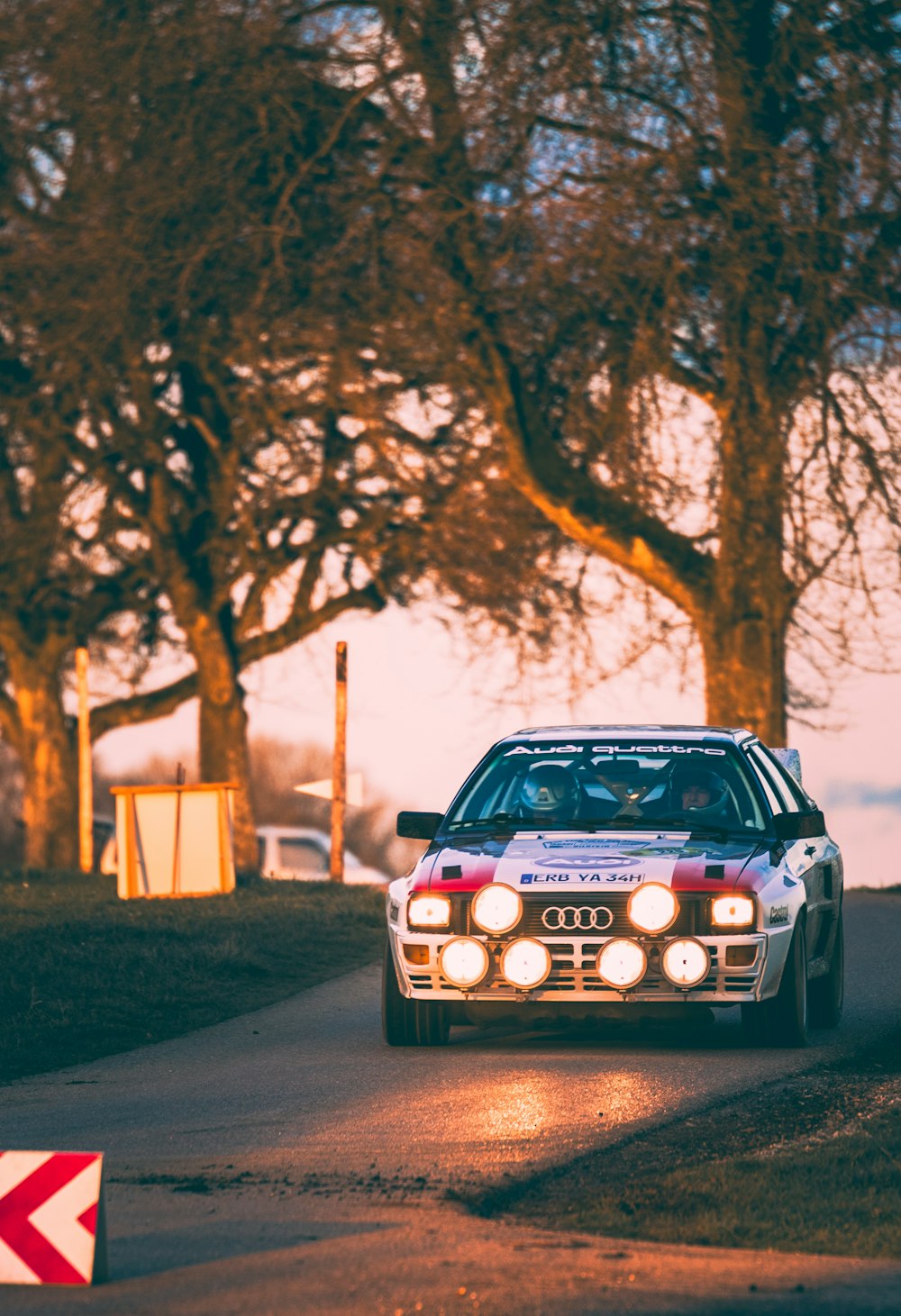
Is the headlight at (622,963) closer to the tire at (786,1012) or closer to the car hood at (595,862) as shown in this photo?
the car hood at (595,862)

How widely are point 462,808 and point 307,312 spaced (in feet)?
40.6

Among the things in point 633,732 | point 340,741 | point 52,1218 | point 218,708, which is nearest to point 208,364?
point 218,708

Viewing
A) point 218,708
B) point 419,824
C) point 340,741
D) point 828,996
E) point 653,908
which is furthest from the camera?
point 218,708

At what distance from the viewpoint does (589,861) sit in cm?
1126

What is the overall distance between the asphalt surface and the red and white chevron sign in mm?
64

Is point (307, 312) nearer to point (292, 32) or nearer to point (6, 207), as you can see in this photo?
point (292, 32)

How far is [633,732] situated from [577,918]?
1.93 metres

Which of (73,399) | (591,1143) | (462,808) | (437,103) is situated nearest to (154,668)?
(73,399)

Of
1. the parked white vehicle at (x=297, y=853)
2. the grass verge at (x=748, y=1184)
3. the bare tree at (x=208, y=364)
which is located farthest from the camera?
the parked white vehicle at (x=297, y=853)

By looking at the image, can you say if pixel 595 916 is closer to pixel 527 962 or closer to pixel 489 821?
pixel 527 962

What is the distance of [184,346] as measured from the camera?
97.5 ft

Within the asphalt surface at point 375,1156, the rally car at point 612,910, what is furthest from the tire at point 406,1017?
the asphalt surface at point 375,1156

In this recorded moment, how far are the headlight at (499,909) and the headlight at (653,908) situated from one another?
1.77 feet

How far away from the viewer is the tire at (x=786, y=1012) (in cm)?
1131
